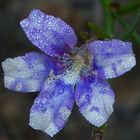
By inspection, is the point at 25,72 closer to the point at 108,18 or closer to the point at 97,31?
the point at 97,31

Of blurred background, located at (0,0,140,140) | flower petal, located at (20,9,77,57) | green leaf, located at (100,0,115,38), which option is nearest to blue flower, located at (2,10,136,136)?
flower petal, located at (20,9,77,57)

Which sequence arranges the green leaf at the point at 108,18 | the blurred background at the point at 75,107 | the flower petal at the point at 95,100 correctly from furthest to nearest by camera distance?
the blurred background at the point at 75,107
the green leaf at the point at 108,18
the flower petal at the point at 95,100

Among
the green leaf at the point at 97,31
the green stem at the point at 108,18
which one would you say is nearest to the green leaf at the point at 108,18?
the green stem at the point at 108,18

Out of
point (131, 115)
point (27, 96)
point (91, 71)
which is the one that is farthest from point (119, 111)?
point (91, 71)

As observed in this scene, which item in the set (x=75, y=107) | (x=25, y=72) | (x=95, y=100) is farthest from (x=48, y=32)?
(x=75, y=107)

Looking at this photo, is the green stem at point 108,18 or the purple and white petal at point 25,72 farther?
the green stem at point 108,18

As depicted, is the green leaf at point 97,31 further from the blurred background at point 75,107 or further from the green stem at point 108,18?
the blurred background at point 75,107

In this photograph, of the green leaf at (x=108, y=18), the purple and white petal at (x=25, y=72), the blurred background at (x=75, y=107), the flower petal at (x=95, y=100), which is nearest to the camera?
the flower petal at (x=95, y=100)

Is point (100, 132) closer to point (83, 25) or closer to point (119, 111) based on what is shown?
point (119, 111)
